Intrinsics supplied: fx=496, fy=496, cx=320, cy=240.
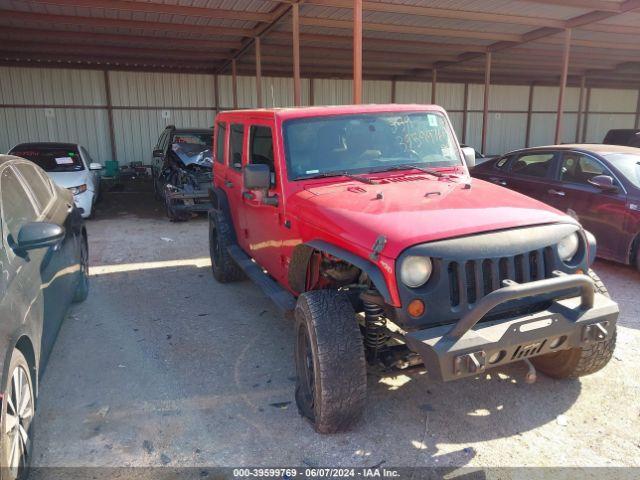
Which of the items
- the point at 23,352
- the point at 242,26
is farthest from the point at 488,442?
the point at 242,26

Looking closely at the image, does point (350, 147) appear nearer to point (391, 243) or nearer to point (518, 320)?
point (391, 243)

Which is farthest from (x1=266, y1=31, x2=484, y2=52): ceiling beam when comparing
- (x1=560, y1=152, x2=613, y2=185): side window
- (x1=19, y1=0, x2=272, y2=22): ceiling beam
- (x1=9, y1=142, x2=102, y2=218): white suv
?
(x1=560, y1=152, x2=613, y2=185): side window

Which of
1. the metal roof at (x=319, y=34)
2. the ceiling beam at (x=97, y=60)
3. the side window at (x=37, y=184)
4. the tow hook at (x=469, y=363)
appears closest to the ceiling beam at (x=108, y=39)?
the metal roof at (x=319, y=34)

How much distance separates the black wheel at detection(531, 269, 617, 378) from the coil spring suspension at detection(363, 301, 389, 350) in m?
1.31

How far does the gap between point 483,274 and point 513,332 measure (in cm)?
34

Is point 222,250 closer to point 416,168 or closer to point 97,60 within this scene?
point 416,168

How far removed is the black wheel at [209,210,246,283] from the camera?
5551 mm

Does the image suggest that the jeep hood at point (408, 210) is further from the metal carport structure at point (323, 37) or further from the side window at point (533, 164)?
the metal carport structure at point (323, 37)

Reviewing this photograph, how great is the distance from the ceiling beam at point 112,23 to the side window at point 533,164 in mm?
→ 7433

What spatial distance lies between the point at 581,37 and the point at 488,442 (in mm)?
13481

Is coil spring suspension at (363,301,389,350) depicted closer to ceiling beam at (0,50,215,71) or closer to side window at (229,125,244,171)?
side window at (229,125,244,171)

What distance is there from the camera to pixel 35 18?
10.4 m

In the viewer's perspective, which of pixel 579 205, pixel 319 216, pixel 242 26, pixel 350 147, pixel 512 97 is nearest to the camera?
pixel 319 216

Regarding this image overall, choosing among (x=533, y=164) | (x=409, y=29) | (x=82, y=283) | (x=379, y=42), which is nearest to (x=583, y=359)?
(x=533, y=164)
